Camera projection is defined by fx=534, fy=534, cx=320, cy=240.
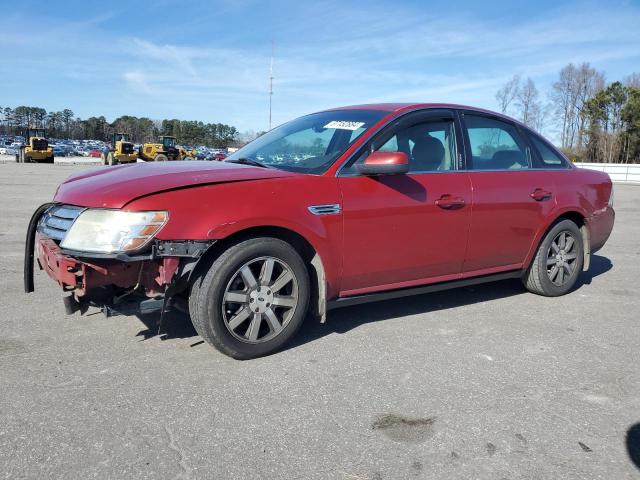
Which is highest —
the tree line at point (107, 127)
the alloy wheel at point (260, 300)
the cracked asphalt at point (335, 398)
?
the tree line at point (107, 127)

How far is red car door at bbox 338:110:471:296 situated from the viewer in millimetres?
3635

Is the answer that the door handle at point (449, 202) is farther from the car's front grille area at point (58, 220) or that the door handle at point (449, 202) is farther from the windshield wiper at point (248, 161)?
the car's front grille area at point (58, 220)

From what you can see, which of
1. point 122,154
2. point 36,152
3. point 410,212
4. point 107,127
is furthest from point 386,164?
point 107,127

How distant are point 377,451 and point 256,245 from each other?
1.41m

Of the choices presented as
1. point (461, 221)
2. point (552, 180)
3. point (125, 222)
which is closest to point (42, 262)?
point (125, 222)

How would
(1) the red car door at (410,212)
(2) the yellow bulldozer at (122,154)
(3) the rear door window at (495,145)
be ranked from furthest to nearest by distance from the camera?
(2) the yellow bulldozer at (122,154)
(3) the rear door window at (495,145)
(1) the red car door at (410,212)

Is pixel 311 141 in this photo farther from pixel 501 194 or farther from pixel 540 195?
pixel 540 195

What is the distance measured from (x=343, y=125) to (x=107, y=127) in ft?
501

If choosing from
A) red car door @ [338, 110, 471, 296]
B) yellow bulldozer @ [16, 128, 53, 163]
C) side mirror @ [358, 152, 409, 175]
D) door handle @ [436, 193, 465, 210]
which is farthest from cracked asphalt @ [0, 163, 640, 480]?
yellow bulldozer @ [16, 128, 53, 163]

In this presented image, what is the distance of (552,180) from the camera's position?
15.8 feet

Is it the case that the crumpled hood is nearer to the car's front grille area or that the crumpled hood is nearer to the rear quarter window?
the car's front grille area

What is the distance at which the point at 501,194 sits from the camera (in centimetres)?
435

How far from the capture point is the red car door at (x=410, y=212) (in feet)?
11.9

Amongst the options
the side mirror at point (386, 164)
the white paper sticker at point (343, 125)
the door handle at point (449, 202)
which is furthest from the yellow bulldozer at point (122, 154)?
Result: the side mirror at point (386, 164)
